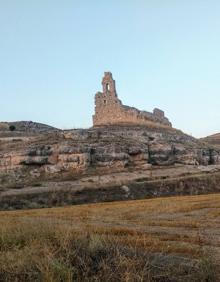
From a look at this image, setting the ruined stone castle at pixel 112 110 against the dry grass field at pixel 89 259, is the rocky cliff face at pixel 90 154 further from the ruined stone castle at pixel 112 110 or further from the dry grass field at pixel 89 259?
the dry grass field at pixel 89 259

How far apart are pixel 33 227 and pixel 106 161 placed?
198 ft

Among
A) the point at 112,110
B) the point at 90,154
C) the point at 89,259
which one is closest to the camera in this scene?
the point at 89,259

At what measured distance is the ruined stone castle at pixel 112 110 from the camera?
10606 cm

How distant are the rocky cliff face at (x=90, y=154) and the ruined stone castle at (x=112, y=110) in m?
19.8

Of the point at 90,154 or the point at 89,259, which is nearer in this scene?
the point at 89,259

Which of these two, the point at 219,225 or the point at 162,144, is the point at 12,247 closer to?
the point at 219,225

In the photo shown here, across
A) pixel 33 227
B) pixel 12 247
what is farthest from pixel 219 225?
pixel 12 247

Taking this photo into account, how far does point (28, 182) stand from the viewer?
66.4 meters

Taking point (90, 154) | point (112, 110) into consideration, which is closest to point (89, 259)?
point (90, 154)

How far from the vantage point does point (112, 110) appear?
10869cm

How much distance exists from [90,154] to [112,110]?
1394 inches

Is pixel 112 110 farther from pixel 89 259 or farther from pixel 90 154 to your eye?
pixel 89 259

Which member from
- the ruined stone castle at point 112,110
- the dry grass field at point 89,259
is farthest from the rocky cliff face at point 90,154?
the dry grass field at point 89,259

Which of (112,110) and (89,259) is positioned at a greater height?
(112,110)
